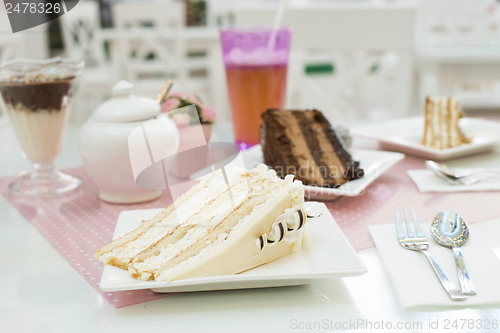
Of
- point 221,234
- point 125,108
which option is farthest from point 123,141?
point 221,234

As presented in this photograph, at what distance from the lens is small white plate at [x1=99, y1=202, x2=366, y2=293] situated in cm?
59

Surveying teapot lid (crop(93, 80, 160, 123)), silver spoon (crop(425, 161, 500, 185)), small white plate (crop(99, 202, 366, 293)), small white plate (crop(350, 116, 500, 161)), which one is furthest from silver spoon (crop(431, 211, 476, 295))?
teapot lid (crop(93, 80, 160, 123))

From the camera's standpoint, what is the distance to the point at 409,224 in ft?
2.61

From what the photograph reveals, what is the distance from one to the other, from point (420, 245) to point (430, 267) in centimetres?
7

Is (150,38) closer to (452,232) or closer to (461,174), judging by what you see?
(461,174)

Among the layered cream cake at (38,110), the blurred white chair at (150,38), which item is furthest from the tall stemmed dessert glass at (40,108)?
the blurred white chair at (150,38)

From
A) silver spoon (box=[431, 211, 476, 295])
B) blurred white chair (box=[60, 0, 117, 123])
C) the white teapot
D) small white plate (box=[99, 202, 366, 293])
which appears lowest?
blurred white chair (box=[60, 0, 117, 123])

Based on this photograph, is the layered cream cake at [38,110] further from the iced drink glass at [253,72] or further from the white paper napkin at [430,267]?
the white paper napkin at [430,267]

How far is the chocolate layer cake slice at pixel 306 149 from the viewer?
977mm

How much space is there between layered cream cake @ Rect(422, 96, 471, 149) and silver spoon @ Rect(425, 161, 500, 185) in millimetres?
160

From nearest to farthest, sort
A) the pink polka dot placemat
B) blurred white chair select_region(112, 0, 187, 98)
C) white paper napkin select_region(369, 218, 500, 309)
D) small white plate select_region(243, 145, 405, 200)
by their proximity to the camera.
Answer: white paper napkin select_region(369, 218, 500, 309)
the pink polka dot placemat
small white plate select_region(243, 145, 405, 200)
blurred white chair select_region(112, 0, 187, 98)

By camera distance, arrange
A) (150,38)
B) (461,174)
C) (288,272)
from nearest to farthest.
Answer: (288,272) → (461,174) → (150,38)

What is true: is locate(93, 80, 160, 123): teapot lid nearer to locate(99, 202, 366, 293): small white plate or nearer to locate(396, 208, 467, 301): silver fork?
locate(99, 202, 366, 293): small white plate

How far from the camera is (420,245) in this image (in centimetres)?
71
